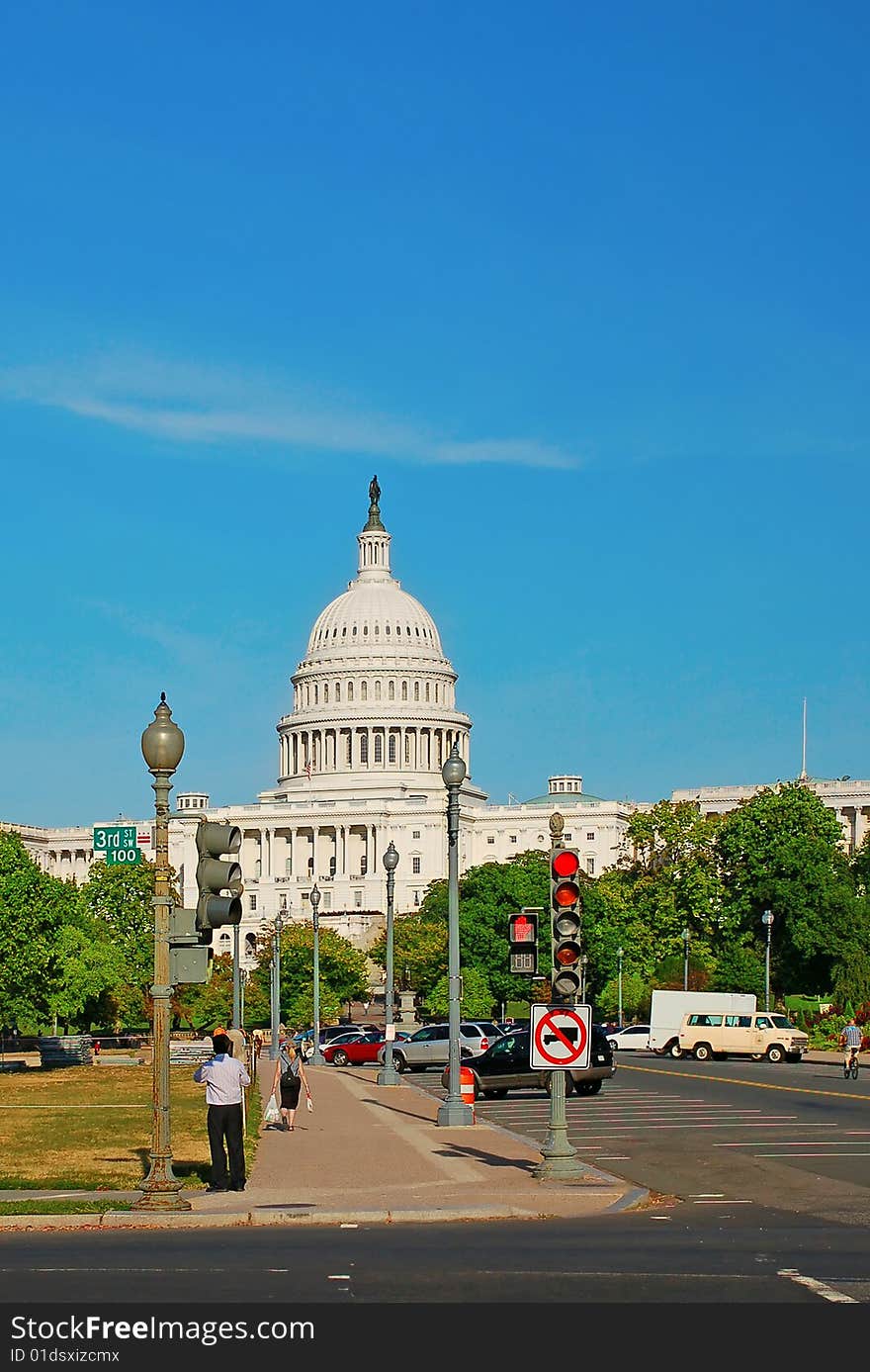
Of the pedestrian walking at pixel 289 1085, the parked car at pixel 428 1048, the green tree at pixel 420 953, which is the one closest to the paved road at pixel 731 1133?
the pedestrian walking at pixel 289 1085

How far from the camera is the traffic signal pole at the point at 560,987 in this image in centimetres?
2595

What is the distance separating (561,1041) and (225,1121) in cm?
449

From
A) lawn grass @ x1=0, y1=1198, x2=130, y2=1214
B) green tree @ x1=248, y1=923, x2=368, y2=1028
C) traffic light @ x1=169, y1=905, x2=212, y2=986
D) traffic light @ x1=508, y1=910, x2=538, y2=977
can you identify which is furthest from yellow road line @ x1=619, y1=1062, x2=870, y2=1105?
green tree @ x1=248, y1=923, x2=368, y2=1028

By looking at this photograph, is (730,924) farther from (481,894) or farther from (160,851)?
(160,851)

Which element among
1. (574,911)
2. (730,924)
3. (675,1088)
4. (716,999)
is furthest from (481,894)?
(574,911)

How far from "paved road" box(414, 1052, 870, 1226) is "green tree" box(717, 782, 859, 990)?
57.2 meters

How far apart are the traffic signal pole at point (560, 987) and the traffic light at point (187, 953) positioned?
4.94 m

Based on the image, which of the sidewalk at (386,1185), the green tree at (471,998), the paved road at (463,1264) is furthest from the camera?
the green tree at (471,998)

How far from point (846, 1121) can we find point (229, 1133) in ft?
61.8

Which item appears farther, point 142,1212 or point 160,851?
point 160,851

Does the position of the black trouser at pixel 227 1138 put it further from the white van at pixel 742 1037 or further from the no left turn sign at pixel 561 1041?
the white van at pixel 742 1037

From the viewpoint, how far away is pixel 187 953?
22.7 meters

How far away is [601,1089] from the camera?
55.0 m
